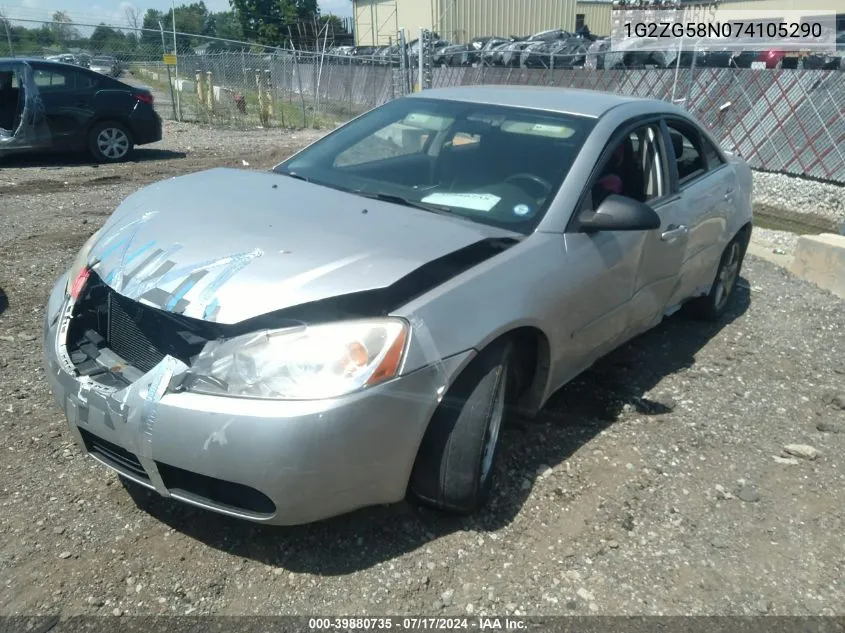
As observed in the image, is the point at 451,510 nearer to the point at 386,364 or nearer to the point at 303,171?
the point at 386,364

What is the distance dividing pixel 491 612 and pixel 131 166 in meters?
10.1

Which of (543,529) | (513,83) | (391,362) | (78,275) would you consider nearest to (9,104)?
(78,275)

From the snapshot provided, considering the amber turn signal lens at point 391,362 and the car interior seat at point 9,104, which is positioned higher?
the car interior seat at point 9,104

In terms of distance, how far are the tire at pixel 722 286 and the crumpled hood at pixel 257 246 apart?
105 inches

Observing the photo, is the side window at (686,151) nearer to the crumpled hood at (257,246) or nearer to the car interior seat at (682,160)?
the car interior seat at (682,160)

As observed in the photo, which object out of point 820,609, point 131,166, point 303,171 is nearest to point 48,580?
point 303,171

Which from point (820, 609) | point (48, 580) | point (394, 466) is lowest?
point (820, 609)

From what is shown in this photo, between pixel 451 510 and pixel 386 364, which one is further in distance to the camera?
pixel 451 510

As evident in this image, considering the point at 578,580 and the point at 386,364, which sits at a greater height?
the point at 386,364

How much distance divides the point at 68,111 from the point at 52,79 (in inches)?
18.4

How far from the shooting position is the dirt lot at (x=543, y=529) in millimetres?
2543

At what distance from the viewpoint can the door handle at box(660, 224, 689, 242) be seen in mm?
3938

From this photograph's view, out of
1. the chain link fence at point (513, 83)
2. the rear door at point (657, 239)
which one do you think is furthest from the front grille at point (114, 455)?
the chain link fence at point (513, 83)

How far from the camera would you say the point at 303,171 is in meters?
3.89
